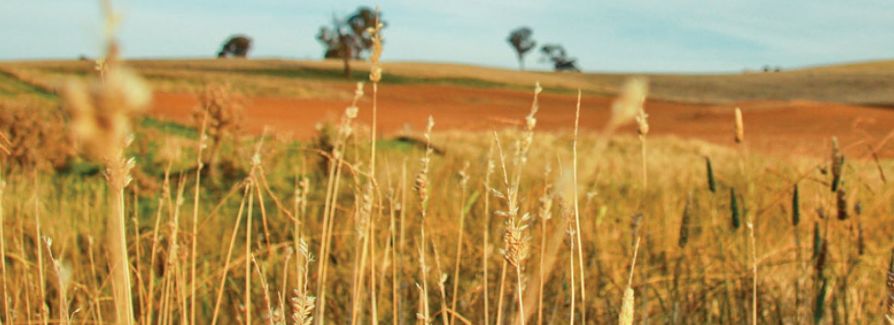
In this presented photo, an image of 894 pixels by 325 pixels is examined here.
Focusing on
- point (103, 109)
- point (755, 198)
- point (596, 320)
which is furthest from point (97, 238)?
point (103, 109)

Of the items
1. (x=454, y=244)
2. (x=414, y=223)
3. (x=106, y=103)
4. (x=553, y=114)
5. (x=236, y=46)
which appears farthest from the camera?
(x=236, y=46)

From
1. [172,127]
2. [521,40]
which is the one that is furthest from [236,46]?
[172,127]

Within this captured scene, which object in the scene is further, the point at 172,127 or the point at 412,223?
the point at 172,127

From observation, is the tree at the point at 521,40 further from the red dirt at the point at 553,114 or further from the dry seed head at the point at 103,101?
the dry seed head at the point at 103,101

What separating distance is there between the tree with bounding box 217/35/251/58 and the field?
2494 inches

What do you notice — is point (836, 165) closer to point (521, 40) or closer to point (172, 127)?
point (172, 127)

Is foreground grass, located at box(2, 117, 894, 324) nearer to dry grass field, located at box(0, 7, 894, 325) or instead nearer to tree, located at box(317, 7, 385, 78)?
dry grass field, located at box(0, 7, 894, 325)

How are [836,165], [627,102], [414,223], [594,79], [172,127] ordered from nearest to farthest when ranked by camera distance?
[627,102]
[836,165]
[414,223]
[172,127]
[594,79]

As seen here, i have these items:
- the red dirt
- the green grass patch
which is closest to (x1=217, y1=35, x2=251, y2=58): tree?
the red dirt

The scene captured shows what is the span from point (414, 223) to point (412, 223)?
3cm

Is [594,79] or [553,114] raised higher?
[594,79]

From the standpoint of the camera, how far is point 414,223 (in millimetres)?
3734

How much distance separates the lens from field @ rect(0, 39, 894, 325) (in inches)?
44.8

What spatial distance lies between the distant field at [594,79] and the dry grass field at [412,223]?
26671 mm
